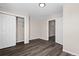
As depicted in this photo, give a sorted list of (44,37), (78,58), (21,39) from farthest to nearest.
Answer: (44,37)
(21,39)
(78,58)

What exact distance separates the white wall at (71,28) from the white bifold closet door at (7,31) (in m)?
2.92

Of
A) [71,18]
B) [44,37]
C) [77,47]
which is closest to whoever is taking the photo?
[77,47]

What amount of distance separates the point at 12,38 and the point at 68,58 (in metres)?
3.82

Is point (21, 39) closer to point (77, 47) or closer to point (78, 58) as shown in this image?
point (77, 47)

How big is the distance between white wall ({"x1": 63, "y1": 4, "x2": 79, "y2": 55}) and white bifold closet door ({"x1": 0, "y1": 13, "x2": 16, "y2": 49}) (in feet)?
9.59

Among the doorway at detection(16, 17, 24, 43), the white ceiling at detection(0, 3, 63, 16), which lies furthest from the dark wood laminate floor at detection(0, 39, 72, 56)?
the white ceiling at detection(0, 3, 63, 16)

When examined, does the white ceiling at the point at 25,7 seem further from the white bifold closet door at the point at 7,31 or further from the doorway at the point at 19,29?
the doorway at the point at 19,29

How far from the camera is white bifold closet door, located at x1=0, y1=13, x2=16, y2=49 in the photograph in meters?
3.48

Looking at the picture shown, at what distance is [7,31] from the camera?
3.71 m

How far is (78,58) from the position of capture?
667 millimetres

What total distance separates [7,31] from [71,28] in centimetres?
325

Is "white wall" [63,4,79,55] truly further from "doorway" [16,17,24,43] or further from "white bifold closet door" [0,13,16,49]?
"doorway" [16,17,24,43]

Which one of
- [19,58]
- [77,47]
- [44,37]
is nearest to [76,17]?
[77,47]

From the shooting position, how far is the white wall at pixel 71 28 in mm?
2619
